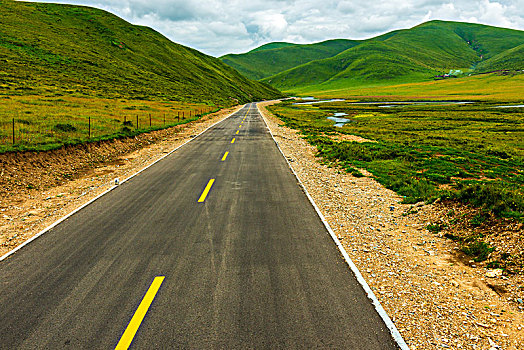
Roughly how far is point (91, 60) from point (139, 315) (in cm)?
9201

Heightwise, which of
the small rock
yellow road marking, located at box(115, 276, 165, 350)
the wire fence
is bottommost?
yellow road marking, located at box(115, 276, 165, 350)

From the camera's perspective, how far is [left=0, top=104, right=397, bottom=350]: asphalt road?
145 inches

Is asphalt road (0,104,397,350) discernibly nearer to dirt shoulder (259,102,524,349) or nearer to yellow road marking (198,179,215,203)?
yellow road marking (198,179,215,203)

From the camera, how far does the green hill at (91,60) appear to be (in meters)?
52.2

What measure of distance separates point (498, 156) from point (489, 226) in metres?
16.0

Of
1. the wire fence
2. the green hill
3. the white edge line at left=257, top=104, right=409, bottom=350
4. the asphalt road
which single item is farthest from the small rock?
the green hill

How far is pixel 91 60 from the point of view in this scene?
7419cm

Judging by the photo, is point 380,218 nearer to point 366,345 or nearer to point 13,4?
point 366,345

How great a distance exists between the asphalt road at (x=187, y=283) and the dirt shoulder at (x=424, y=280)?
53cm

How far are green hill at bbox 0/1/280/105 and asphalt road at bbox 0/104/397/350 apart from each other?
150 feet

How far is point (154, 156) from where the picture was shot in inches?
636

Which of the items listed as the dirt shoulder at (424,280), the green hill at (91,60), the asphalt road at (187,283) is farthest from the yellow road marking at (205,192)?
the green hill at (91,60)

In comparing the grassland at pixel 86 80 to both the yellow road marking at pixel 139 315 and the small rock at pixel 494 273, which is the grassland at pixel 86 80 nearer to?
the yellow road marking at pixel 139 315

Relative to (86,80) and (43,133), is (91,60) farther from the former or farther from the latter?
(43,133)
